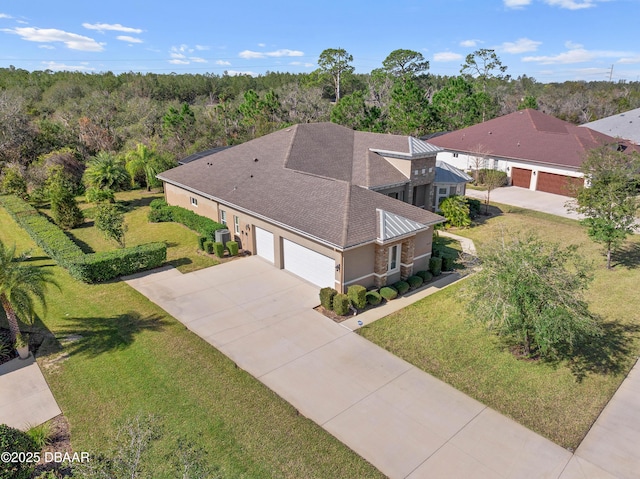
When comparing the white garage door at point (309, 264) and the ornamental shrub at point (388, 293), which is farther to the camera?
the white garage door at point (309, 264)

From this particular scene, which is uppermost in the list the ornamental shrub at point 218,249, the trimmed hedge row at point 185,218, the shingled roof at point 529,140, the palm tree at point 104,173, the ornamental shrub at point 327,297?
the shingled roof at point 529,140

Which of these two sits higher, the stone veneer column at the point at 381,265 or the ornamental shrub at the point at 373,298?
the stone veneer column at the point at 381,265

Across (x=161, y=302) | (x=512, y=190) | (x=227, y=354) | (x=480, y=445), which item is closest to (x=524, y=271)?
(x=480, y=445)

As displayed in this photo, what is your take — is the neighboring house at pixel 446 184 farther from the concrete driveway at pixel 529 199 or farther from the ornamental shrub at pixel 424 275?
the ornamental shrub at pixel 424 275

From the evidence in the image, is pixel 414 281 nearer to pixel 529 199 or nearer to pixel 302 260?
pixel 302 260

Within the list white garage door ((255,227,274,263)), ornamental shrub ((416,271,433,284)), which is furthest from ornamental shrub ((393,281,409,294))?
white garage door ((255,227,274,263))

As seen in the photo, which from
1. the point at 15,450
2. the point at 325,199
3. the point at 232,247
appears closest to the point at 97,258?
the point at 232,247

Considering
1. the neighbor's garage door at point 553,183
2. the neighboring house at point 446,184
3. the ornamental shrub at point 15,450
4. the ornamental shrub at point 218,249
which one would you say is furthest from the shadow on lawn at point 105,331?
the neighbor's garage door at point 553,183
